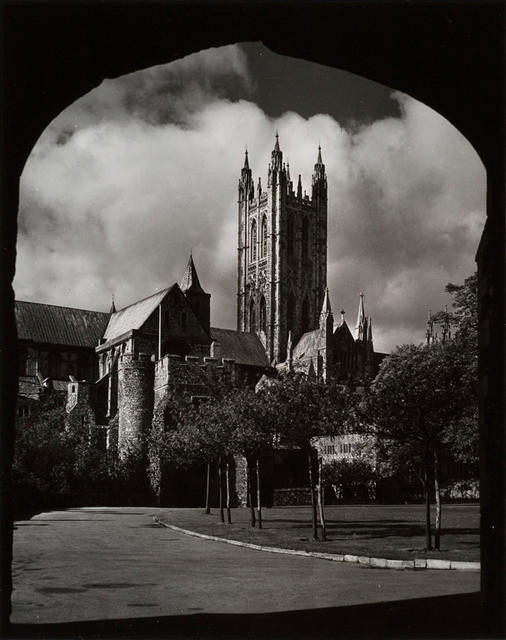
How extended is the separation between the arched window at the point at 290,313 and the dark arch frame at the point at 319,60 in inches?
4108

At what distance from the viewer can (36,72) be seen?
7910 millimetres

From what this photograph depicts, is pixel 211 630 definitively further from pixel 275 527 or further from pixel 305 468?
pixel 305 468

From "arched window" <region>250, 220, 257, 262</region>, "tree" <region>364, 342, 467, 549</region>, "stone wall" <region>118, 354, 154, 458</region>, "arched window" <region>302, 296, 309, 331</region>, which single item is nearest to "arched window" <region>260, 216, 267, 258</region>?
"arched window" <region>250, 220, 257, 262</region>

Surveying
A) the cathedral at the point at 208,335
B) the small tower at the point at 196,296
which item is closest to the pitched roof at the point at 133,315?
the cathedral at the point at 208,335

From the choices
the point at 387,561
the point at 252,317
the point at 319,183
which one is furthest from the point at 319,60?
the point at 319,183

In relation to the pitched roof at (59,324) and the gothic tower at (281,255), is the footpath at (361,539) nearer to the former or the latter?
the pitched roof at (59,324)

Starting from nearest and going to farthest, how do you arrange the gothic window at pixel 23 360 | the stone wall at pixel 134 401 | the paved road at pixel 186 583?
the paved road at pixel 186 583 < the stone wall at pixel 134 401 < the gothic window at pixel 23 360

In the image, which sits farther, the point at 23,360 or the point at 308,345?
the point at 308,345

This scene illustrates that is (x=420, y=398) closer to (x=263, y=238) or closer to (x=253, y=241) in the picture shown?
(x=263, y=238)

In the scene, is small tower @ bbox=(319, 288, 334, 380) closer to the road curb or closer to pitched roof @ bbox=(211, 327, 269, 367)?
pitched roof @ bbox=(211, 327, 269, 367)

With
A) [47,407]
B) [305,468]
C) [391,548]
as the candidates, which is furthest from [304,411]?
[47,407]

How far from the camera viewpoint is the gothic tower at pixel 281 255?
379 feet

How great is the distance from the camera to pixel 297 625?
8594mm

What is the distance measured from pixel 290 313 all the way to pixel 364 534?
91584mm
